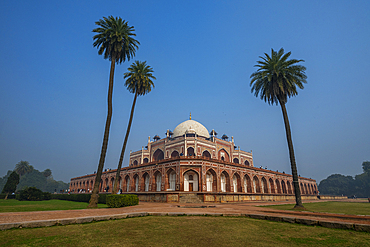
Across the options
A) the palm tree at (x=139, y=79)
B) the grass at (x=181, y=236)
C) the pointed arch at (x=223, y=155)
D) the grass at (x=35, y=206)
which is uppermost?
the palm tree at (x=139, y=79)

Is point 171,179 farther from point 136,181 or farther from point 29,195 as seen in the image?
point 29,195

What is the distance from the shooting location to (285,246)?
5.27m

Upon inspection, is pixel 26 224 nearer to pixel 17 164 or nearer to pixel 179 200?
pixel 179 200

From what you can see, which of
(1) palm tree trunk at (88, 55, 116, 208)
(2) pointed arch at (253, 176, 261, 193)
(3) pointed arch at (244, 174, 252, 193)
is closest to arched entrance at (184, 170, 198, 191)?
(3) pointed arch at (244, 174, 252, 193)

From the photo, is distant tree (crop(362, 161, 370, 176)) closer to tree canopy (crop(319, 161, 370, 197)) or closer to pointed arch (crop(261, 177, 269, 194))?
tree canopy (crop(319, 161, 370, 197))

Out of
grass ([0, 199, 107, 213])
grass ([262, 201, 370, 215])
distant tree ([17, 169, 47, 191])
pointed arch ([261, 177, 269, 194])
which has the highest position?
distant tree ([17, 169, 47, 191])

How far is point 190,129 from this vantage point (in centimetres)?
5278

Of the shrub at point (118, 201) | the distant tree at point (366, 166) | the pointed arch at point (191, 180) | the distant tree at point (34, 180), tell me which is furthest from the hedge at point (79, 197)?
the distant tree at point (366, 166)

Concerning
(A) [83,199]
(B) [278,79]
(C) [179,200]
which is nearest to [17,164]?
(A) [83,199]

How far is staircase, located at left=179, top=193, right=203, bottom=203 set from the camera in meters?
27.7

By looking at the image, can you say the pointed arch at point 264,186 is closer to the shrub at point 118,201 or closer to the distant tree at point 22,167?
the shrub at point 118,201

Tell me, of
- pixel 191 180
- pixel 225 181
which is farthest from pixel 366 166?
pixel 191 180

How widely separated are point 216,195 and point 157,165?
13775 millimetres

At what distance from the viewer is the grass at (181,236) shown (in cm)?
554
